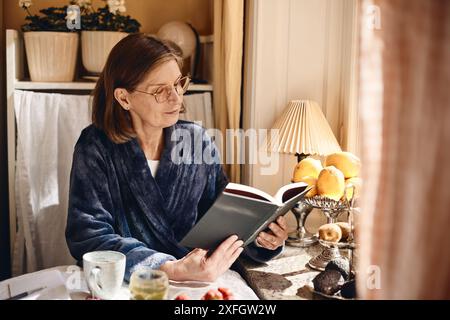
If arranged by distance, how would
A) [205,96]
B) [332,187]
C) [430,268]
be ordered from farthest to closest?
[205,96], [332,187], [430,268]

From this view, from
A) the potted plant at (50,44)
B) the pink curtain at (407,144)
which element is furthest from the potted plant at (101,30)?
the pink curtain at (407,144)

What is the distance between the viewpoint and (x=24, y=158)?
188 cm

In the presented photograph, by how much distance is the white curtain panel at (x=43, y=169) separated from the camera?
188 cm

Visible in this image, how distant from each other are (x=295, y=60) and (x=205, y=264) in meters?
0.90

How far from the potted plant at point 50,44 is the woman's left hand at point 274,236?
3.24ft

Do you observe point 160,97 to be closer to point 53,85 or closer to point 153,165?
point 153,165

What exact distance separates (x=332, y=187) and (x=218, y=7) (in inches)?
33.5

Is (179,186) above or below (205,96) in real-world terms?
below

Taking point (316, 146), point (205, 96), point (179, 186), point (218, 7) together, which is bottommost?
point (179, 186)

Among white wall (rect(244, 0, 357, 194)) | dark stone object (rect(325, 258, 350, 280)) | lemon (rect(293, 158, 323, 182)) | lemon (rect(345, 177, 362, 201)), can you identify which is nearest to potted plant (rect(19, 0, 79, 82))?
white wall (rect(244, 0, 357, 194))

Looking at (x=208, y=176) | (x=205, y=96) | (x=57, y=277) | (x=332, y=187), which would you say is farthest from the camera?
(x=205, y=96)

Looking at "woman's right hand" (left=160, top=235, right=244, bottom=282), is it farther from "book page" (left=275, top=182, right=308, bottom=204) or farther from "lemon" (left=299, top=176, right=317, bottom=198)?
"lemon" (left=299, top=176, right=317, bottom=198)
